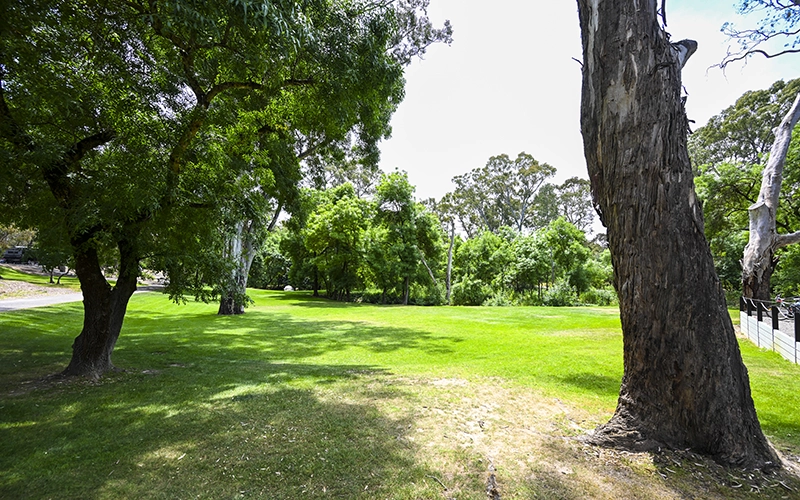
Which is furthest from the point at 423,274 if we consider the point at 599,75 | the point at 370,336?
the point at 599,75

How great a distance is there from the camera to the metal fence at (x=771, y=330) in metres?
7.42

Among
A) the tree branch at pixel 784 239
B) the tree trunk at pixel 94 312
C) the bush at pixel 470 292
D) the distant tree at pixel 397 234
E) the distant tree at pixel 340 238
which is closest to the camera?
the tree trunk at pixel 94 312

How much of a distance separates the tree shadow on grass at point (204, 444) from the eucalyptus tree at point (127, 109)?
2135mm

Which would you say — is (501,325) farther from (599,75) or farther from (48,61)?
(48,61)

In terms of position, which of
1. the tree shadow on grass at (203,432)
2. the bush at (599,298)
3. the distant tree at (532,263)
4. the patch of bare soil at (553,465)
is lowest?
the tree shadow on grass at (203,432)

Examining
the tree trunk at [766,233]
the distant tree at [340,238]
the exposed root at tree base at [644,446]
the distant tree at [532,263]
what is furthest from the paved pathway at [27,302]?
the distant tree at [532,263]

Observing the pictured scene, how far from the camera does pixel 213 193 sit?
20.4 feet

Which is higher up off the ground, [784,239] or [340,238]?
[340,238]

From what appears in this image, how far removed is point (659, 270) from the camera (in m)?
3.35

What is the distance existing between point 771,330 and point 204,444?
483 inches

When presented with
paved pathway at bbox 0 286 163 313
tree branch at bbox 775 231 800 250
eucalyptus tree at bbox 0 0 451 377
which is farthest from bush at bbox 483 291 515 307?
paved pathway at bbox 0 286 163 313

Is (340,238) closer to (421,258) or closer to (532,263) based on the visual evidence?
(421,258)

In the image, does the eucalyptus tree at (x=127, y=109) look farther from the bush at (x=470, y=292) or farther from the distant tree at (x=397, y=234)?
the bush at (x=470, y=292)

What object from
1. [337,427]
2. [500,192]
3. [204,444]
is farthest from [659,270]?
[500,192]
